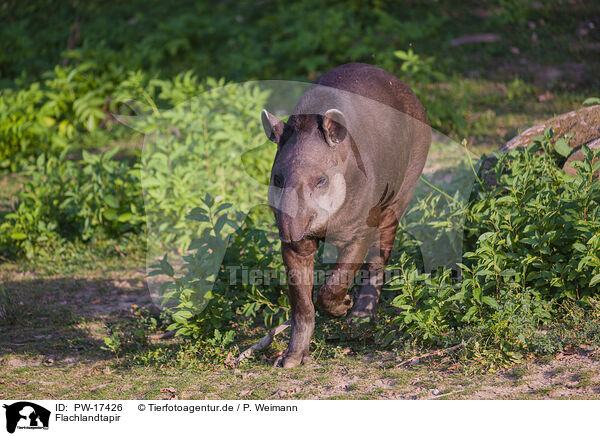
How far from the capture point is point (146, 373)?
17.6 ft

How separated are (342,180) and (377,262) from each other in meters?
1.21

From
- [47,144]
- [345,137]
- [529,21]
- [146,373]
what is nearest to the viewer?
[345,137]

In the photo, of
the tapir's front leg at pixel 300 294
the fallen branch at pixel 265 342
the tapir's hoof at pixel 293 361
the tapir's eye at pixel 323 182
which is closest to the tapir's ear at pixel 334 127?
the tapir's eye at pixel 323 182

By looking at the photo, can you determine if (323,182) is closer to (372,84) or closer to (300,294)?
(300,294)

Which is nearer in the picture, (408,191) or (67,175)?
(408,191)

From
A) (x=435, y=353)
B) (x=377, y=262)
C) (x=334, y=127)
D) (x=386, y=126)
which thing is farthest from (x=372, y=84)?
(x=435, y=353)

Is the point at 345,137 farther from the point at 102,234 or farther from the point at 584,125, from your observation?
the point at 102,234

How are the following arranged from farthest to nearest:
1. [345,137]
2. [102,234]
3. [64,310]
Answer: [102,234], [64,310], [345,137]

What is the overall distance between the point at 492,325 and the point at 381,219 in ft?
4.36

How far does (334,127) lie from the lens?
4887mm

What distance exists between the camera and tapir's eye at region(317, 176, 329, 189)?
487cm

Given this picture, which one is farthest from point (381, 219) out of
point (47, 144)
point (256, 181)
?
point (47, 144)

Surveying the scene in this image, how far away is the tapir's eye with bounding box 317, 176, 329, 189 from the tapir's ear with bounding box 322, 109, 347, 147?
0.24 meters
